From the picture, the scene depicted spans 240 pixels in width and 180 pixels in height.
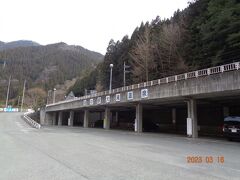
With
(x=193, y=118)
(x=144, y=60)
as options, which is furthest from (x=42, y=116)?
(x=193, y=118)

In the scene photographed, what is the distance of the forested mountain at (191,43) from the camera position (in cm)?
3403

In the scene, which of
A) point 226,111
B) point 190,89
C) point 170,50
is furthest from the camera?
point 170,50

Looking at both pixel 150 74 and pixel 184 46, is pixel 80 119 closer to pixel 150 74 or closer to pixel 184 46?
pixel 150 74

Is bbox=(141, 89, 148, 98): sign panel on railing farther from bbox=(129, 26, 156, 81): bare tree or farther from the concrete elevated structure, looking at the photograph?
bbox=(129, 26, 156, 81): bare tree

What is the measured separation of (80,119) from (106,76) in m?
16.6

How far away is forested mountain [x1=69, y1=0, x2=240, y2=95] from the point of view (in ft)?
112

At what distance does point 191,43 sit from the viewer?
45.4 meters

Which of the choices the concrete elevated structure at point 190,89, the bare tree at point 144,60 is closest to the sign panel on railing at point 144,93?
the concrete elevated structure at point 190,89

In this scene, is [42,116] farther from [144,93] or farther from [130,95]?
[144,93]

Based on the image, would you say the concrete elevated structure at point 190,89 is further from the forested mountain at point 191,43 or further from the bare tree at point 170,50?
the bare tree at point 170,50

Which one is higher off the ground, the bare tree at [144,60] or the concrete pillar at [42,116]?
the bare tree at [144,60]

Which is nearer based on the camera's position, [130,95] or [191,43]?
[130,95]

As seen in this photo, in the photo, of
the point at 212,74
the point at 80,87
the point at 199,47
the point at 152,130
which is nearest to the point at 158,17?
the point at 199,47

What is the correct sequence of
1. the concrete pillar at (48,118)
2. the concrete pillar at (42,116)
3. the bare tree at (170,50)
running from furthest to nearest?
the concrete pillar at (48,118) < the concrete pillar at (42,116) < the bare tree at (170,50)
